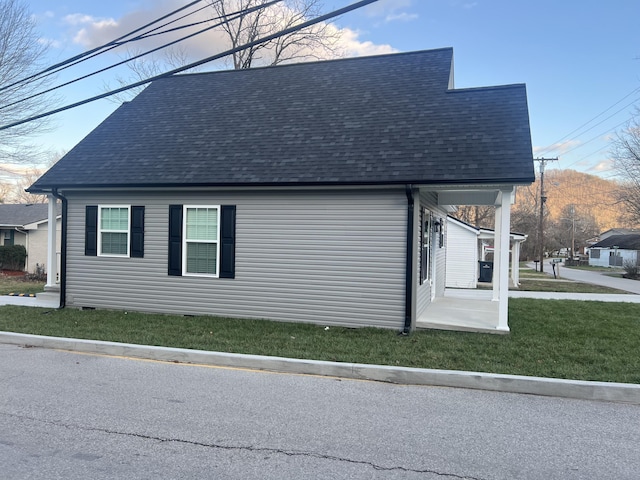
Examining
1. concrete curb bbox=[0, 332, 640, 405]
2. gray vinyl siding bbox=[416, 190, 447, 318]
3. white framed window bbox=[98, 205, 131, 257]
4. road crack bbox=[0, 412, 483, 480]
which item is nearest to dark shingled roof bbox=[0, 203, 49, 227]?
white framed window bbox=[98, 205, 131, 257]

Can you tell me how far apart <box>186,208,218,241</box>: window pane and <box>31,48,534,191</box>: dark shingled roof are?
0.76 m

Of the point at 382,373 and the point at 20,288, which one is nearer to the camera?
the point at 382,373

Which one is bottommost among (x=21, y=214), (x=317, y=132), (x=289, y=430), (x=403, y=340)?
(x=289, y=430)

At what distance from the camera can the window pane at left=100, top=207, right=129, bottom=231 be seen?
11.7 metres

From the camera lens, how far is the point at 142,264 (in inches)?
453

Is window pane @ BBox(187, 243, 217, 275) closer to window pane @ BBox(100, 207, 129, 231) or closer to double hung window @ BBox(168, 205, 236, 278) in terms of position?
double hung window @ BBox(168, 205, 236, 278)

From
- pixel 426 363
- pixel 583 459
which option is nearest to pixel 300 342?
pixel 426 363

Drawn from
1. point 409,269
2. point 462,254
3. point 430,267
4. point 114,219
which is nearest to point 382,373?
point 409,269

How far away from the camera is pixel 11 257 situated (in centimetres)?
2745

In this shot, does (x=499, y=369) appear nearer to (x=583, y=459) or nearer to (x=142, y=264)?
(x=583, y=459)

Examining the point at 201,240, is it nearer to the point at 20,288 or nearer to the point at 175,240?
the point at 175,240

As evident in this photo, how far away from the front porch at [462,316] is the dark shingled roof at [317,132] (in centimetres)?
289

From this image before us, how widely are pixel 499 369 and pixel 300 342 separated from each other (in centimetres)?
328

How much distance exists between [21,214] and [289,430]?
3222 cm
